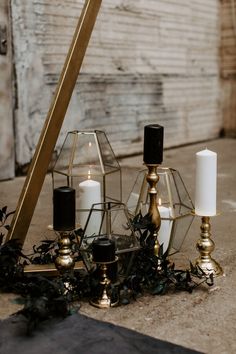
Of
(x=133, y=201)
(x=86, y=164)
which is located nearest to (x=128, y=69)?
(x=86, y=164)

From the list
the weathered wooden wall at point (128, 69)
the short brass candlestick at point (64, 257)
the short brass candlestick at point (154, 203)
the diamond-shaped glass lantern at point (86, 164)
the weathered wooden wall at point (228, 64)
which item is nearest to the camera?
the short brass candlestick at point (64, 257)

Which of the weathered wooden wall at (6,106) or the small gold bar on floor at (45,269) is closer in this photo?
the small gold bar on floor at (45,269)

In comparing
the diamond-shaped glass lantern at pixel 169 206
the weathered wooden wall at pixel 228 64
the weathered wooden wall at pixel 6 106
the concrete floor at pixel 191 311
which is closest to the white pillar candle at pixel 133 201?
the diamond-shaped glass lantern at pixel 169 206

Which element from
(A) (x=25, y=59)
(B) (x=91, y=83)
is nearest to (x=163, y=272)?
(A) (x=25, y=59)

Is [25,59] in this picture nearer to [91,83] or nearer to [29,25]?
[29,25]

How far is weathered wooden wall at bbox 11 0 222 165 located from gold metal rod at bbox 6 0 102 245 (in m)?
0.94

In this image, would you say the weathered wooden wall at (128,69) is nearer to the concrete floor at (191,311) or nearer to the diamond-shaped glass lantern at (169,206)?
the concrete floor at (191,311)

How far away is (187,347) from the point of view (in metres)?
0.70

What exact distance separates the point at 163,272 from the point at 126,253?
0.08 m

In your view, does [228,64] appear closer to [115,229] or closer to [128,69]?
[128,69]

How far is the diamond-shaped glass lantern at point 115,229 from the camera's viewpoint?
87 centimetres

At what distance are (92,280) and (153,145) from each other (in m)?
0.26

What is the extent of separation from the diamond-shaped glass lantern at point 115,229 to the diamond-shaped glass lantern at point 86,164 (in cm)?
10

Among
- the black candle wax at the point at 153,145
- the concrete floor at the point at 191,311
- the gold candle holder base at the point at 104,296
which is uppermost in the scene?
the black candle wax at the point at 153,145
